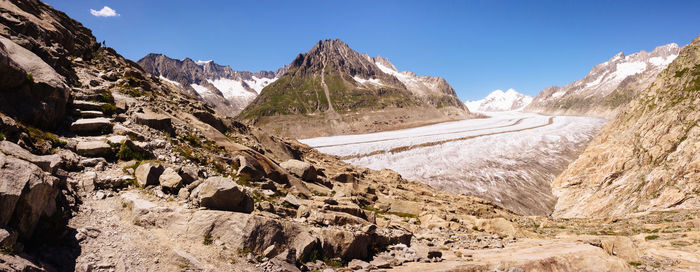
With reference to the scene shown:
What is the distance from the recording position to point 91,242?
8.82 m

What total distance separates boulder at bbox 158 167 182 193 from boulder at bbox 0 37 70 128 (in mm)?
6294

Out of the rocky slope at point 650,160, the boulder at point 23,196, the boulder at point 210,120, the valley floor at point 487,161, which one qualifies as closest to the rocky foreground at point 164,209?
the boulder at point 23,196

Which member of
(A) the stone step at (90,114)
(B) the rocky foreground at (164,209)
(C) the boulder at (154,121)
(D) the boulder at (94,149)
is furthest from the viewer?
(C) the boulder at (154,121)

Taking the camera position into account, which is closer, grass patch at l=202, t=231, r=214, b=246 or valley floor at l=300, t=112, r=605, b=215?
grass patch at l=202, t=231, r=214, b=246

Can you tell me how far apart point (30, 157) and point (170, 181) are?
4.15m

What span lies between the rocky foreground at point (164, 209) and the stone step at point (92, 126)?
50 mm

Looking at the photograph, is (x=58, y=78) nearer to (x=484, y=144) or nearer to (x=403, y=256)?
(x=403, y=256)

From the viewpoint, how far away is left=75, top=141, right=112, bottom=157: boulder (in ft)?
42.6

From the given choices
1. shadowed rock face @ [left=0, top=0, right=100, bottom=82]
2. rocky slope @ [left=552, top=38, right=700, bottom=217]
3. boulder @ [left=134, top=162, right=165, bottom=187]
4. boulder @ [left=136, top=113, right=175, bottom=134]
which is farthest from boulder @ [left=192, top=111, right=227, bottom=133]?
rocky slope @ [left=552, top=38, right=700, bottom=217]

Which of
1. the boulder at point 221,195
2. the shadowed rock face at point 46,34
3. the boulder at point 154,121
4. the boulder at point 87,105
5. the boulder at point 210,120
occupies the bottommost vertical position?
the boulder at point 221,195

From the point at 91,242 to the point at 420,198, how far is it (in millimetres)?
29033

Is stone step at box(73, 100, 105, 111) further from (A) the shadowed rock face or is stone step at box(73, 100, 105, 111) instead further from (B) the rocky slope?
Answer: (B) the rocky slope

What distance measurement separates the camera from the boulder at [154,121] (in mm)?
17891

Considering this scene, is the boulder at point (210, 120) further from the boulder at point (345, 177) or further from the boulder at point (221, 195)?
the boulder at point (221, 195)
